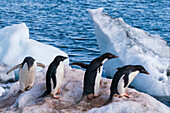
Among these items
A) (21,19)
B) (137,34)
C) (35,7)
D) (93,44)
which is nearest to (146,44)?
(137,34)

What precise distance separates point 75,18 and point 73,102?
1290 centimetres

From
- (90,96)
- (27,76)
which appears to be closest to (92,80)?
(90,96)

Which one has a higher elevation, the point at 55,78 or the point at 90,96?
the point at 55,78

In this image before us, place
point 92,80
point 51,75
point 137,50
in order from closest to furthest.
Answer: point 92,80 < point 51,75 < point 137,50

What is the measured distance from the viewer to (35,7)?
20.0 meters

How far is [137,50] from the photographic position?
8859mm

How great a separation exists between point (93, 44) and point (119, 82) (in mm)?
8451

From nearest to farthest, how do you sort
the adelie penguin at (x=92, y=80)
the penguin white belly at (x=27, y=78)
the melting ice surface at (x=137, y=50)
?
the adelie penguin at (x=92, y=80)
the penguin white belly at (x=27, y=78)
the melting ice surface at (x=137, y=50)

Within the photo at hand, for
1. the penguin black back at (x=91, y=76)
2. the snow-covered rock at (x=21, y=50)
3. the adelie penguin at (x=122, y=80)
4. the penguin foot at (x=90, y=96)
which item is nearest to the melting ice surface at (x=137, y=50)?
the snow-covered rock at (x=21, y=50)

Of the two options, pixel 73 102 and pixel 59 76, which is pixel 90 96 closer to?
pixel 73 102

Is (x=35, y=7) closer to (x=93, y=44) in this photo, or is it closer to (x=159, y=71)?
(x=93, y=44)

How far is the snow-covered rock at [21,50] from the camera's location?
8969 millimetres

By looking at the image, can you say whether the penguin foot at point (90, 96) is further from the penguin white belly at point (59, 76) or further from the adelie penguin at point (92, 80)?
the penguin white belly at point (59, 76)

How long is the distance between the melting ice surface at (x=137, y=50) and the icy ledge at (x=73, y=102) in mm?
3099
